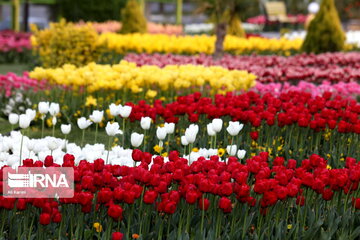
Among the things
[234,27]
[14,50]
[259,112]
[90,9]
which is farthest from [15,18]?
[259,112]

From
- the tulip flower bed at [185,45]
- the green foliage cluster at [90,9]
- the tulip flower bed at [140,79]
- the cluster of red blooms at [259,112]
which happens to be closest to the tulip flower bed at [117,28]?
the green foliage cluster at [90,9]

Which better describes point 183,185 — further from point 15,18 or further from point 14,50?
point 15,18

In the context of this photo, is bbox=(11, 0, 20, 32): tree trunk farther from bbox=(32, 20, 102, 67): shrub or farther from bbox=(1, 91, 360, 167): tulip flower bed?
bbox=(1, 91, 360, 167): tulip flower bed

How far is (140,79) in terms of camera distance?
8055mm

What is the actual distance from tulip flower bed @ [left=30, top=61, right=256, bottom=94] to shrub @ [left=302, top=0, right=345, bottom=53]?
7.89 meters

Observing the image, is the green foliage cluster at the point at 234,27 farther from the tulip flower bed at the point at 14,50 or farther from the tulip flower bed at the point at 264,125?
the tulip flower bed at the point at 264,125

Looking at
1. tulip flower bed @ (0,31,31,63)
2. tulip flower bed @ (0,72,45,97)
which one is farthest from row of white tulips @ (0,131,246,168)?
tulip flower bed @ (0,31,31,63)

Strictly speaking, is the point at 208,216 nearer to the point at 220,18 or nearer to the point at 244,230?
the point at 244,230

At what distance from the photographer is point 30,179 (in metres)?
3.89

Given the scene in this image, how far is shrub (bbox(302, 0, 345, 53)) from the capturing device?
16625 mm

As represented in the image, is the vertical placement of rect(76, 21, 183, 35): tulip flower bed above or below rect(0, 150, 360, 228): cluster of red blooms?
above

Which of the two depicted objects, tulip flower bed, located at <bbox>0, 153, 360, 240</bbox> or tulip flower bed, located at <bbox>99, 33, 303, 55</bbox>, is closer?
tulip flower bed, located at <bbox>0, 153, 360, 240</bbox>

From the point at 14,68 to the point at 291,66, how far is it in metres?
8.58

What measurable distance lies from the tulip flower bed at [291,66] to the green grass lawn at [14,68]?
15.3 ft
